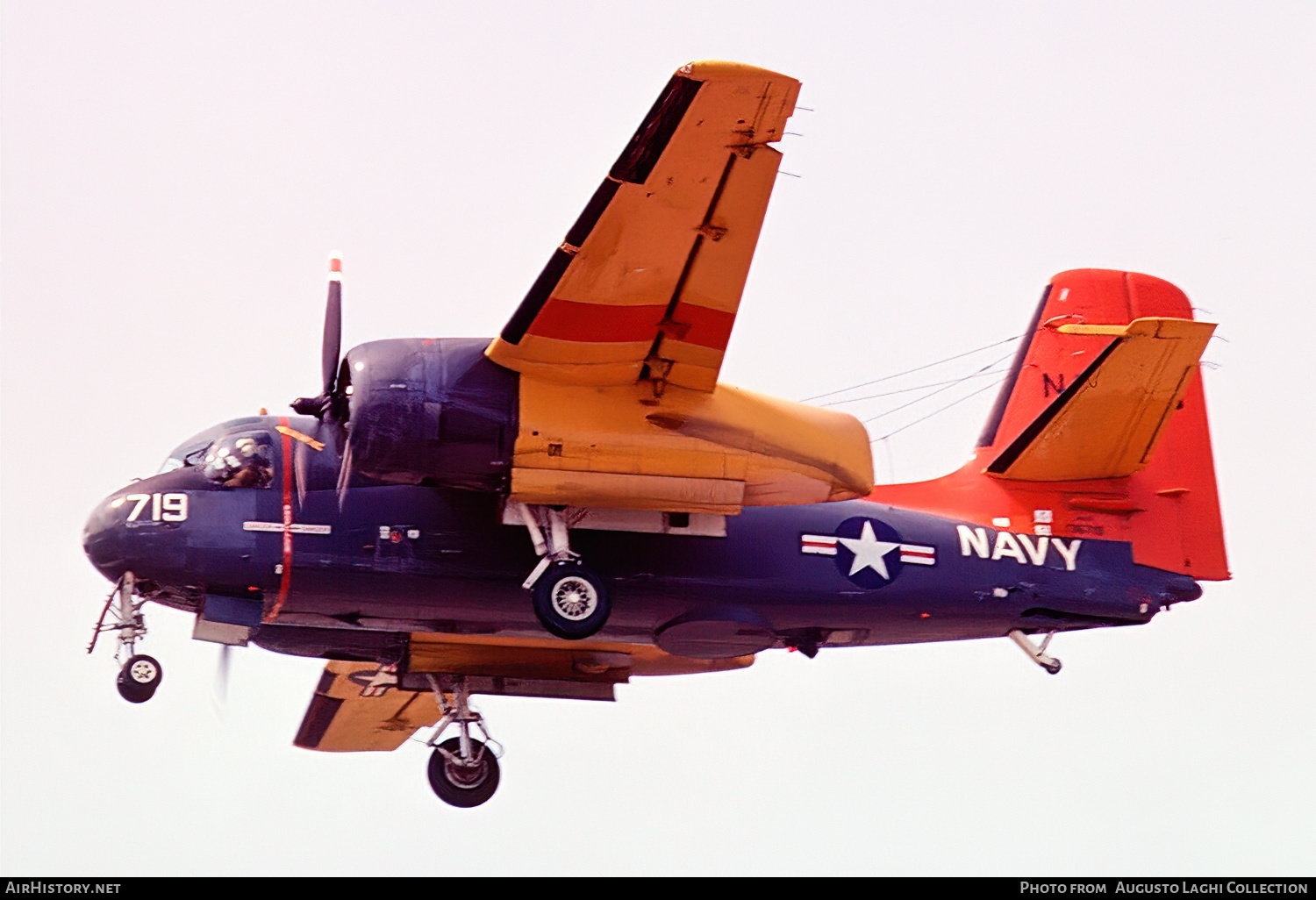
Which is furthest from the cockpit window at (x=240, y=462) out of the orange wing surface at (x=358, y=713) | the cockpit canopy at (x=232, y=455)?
the orange wing surface at (x=358, y=713)

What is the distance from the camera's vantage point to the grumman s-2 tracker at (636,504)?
19203mm

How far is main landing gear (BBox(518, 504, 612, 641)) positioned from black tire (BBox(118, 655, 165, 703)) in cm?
396

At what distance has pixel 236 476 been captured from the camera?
2052cm

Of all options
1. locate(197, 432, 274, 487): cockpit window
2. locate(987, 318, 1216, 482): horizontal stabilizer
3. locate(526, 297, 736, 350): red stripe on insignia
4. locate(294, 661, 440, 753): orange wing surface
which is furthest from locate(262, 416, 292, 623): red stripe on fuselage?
locate(987, 318, 1216, 482): horizontal stabilizer

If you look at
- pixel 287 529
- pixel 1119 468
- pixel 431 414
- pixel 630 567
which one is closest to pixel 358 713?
pixel 287 529

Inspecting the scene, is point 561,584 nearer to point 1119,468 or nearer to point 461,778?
point 461,778

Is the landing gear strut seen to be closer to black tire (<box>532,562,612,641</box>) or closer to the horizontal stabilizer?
the horizontal stabilizer

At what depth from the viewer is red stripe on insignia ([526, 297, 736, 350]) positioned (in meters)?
19.4

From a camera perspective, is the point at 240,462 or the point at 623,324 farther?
the point at 240,462

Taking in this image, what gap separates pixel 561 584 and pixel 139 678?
4467 mm

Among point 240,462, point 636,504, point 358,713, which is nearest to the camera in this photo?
point 636,504

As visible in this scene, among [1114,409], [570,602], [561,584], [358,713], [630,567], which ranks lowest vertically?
[358,713]

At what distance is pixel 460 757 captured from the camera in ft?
76.3

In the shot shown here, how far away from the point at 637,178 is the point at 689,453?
3097 mm
